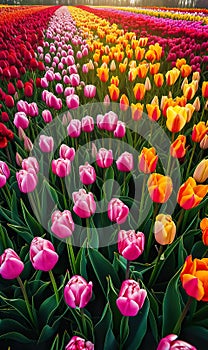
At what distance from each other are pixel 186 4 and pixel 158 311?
36.4 m

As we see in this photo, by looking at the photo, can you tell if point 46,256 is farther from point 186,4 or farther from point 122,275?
point 186,4

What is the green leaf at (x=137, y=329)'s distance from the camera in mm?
967

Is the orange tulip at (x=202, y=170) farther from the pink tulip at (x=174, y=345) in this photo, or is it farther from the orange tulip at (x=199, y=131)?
the pink tulip at (x=174, y=345)

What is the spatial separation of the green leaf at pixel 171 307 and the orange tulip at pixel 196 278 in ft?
0.67

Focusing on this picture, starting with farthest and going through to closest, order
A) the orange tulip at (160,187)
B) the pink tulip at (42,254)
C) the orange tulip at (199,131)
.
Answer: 1. the orange tulip at (199,131)
2. the orange tulip at (160,187)
3. the pink tulip at (42,254)

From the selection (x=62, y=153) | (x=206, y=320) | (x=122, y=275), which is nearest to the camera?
(x=206, y=320)

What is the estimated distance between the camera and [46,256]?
0.89m

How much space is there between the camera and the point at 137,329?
1.01m

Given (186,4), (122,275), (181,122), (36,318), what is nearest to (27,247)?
(36,318)

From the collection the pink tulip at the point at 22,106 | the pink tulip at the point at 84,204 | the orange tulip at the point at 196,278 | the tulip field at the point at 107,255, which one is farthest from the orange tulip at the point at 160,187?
the pink tulip at the point at 22,106

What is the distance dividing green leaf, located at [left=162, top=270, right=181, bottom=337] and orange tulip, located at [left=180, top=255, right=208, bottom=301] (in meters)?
0.20

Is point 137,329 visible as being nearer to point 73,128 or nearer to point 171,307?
point 171,307

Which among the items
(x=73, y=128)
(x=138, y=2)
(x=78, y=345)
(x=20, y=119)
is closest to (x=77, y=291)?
(x=78, y=345)

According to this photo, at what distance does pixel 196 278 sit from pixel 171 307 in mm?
292
